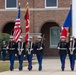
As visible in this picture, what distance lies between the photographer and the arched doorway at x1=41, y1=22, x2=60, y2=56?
43.4 meters

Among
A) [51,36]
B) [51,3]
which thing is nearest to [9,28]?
[51,36]

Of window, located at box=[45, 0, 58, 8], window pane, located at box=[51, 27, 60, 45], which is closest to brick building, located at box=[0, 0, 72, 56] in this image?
window, located at box=[45, 0, 58, 8]

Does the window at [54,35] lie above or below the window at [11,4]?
below

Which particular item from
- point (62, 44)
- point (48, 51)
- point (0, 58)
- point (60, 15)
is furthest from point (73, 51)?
point (48, 51)

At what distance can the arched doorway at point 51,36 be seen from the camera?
142 feet

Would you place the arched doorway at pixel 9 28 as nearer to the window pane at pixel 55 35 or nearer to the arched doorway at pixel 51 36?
the arched doorway at pixel 51 36

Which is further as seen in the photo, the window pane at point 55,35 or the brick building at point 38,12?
the window pane at point 55,35

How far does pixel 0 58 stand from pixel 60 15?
8.29 meters

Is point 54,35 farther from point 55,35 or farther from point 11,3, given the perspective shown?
point 11,3

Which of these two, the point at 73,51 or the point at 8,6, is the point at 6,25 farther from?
the point at 73,51

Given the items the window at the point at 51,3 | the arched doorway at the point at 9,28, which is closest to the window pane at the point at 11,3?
the arched doorway at the point at 9,28

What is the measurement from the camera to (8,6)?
135ft

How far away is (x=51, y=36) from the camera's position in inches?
1719

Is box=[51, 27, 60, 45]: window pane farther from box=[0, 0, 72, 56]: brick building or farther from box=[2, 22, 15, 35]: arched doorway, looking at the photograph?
box=[2, 22, 15, 35]: arched doorway
